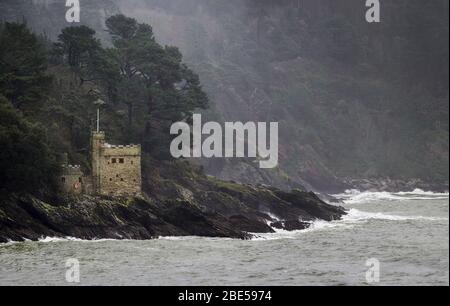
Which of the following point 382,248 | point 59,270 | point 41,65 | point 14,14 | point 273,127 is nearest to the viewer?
point 59,270

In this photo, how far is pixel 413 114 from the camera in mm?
176875

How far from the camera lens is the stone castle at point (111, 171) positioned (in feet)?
287

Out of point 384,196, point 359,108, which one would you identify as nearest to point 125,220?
point 384,196

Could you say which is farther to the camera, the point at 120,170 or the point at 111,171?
the point at 120,170

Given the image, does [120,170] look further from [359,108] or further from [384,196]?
[359,108]

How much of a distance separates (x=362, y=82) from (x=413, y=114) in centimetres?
2329

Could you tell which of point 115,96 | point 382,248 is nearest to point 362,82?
point 115,96

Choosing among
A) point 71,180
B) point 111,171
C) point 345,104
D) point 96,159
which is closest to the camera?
point 71,180

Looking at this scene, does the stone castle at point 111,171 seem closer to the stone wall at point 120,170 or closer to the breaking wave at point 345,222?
the stone wall at point 120,170

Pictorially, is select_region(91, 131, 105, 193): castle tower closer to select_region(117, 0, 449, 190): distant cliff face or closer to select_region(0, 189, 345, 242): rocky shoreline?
select_region(0, 189, 345, 242): rocky shoreline

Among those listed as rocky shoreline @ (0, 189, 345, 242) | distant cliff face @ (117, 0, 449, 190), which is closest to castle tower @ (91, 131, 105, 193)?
rocky shoreline @ (0, 189, 345, 242)

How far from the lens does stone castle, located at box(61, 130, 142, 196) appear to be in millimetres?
87500

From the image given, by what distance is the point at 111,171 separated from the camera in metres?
88.1

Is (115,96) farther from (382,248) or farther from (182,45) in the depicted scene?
(182,45)
